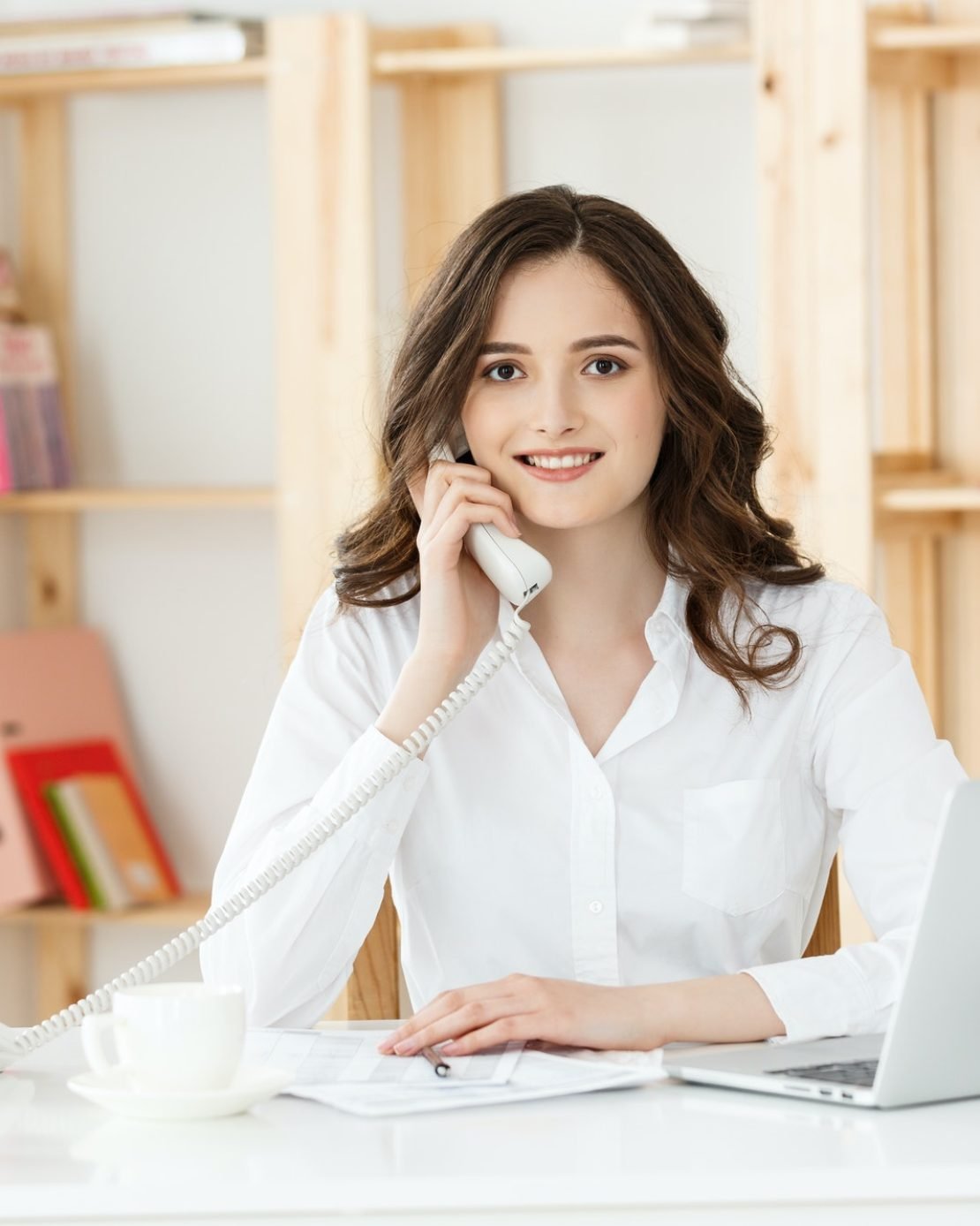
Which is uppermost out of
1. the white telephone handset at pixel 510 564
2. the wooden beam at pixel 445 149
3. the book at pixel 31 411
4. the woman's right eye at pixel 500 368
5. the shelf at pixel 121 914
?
the wooden beam at pixel 445 149

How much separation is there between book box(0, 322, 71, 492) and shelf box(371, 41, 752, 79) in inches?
31.7

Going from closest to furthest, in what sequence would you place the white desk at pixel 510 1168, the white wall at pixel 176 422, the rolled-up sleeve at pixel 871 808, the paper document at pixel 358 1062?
1. the white desk at pixel 510 1168
2. the paper document at pixel 358 1062
3. the rolled-up sleeve at pixel 871 808
4. the white wall at pixel 176 422

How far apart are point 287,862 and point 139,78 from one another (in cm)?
196

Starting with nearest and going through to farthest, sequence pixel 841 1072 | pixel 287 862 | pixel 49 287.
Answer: pixel 841 1072, pixel 287 862, pixel 49 287

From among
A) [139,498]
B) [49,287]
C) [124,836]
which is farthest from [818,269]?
[124,836]

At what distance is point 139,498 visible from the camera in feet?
10.2

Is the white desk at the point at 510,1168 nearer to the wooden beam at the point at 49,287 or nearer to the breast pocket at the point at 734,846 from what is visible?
the breast pocket at the point at 734,846

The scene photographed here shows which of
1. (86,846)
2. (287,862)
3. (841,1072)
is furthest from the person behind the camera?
(86,846)

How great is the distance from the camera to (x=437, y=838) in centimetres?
178

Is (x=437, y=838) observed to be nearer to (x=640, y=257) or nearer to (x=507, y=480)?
(x=507, y=480)

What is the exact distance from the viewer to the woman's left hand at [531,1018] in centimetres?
129

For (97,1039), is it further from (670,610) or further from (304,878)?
(670,610)

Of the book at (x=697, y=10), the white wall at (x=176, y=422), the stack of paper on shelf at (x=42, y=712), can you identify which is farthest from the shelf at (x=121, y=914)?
the book at (x=697, y=10)

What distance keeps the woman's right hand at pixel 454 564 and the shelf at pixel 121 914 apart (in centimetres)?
147
